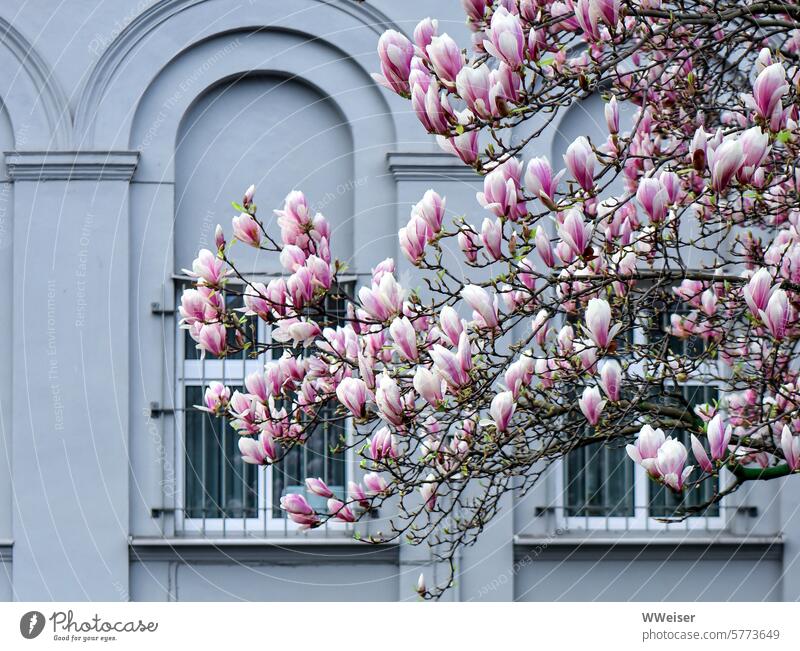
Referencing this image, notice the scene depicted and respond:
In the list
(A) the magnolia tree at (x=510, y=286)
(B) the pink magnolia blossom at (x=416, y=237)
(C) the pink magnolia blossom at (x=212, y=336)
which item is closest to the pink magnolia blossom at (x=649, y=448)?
(A) the magnolia tree at (x=510, y=286)

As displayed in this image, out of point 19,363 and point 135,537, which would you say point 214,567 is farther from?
point 19,363

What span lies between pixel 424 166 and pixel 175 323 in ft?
6.78

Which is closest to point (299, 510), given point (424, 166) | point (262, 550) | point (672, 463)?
point (672, 463)

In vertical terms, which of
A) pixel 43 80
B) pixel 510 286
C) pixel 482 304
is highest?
pixel 43 80

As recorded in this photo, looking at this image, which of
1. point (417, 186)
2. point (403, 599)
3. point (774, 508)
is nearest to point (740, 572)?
point (774, 508)

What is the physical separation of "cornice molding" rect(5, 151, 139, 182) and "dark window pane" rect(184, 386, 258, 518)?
1602mm

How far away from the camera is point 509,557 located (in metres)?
8.52

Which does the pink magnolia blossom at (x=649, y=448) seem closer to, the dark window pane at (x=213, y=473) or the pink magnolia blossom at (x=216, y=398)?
the pink magnolia blossom at (x=216, y=398)

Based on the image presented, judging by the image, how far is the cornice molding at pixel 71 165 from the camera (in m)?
8.35

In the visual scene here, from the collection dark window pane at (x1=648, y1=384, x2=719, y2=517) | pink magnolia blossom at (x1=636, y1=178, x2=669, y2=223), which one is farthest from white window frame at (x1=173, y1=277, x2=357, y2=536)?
pink magnolia blossom at (x1=636, y1=178, x2=669, y2=223)

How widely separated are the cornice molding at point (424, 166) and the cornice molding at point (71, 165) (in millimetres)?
1808

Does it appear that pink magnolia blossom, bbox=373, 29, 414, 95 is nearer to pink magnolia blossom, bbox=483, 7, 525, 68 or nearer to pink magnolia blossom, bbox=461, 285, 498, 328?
pink magnolia blossom, bbox=483, 7, 525, 68

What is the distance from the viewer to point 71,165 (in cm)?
836

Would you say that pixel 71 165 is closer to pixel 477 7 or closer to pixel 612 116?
pixel 612 116
